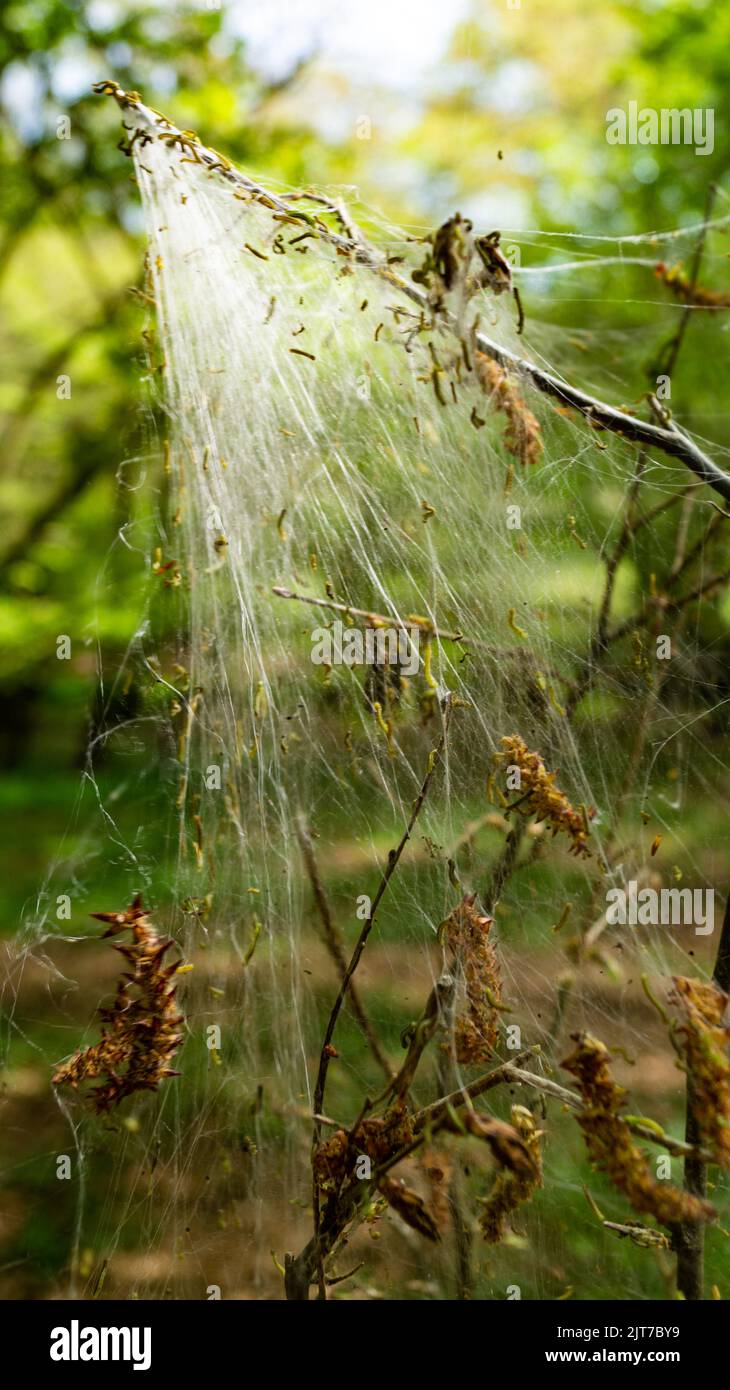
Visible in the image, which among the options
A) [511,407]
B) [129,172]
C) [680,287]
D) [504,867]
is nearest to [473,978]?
[504,867]

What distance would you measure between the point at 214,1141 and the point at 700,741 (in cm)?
117

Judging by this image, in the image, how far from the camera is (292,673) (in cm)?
171

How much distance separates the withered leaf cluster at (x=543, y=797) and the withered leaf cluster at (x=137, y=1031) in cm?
58

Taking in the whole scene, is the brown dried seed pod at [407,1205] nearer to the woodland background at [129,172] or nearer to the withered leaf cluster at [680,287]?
the withered leaf cluster at [680,287]

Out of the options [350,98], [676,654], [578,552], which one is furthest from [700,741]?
[350,98]

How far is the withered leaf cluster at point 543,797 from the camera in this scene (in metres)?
1.36

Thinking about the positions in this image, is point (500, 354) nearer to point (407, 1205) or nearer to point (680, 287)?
point (680, 287)

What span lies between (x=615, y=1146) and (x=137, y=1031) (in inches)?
26.2

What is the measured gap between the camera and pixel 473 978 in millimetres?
1363

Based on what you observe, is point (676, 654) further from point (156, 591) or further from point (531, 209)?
point (531, 209)

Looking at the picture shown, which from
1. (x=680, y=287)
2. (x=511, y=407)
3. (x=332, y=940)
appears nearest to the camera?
(x=511, y=407)

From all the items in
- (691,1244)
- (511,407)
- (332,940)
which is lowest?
(691,1244)

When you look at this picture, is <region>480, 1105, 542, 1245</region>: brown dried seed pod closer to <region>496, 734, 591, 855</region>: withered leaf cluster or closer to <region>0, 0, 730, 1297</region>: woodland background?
<region>496, 734, 591, 855</region>: withered leaf cluster

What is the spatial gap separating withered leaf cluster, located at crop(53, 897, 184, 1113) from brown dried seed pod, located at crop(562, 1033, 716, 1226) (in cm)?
57
